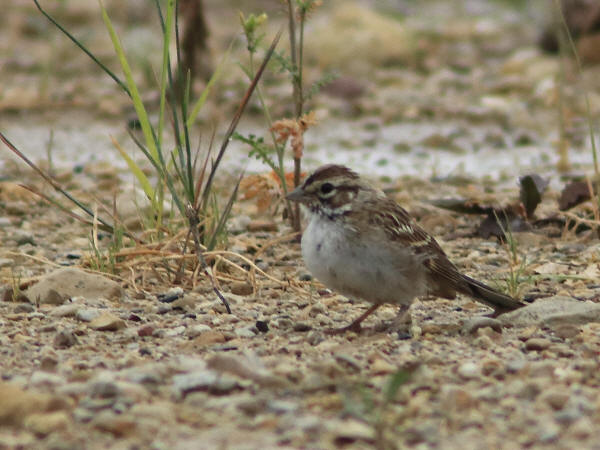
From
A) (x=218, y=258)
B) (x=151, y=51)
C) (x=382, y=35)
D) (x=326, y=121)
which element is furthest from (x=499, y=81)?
(x=218, y=258)

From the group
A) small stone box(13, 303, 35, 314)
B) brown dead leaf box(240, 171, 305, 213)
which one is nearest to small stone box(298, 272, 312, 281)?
brown dead leaf box(240, 171, 305, 213)

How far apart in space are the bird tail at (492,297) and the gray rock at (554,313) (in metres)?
0.10

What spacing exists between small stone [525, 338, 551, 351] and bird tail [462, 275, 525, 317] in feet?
1.86

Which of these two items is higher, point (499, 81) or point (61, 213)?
point (499, 81)

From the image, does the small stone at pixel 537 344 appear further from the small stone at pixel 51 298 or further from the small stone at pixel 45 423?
the small stone at pixel 51 298

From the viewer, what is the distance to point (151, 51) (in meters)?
12.5

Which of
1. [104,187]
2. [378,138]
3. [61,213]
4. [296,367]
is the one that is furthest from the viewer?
[378,138]

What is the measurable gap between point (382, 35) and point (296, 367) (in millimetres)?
10039

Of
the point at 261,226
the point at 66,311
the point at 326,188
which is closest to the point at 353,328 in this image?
the point at 326,188

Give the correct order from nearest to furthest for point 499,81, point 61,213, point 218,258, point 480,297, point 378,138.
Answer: point 480,297 < point 218,258 < point 61,213 < point 378,138 < point 499,81

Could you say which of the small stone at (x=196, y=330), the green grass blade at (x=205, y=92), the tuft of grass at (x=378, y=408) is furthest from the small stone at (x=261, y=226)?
the tuft of grass at (x=378, y=408)

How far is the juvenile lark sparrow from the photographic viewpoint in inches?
169

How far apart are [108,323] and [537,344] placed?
1.84m

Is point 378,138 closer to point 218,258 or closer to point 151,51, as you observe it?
point 151,51
